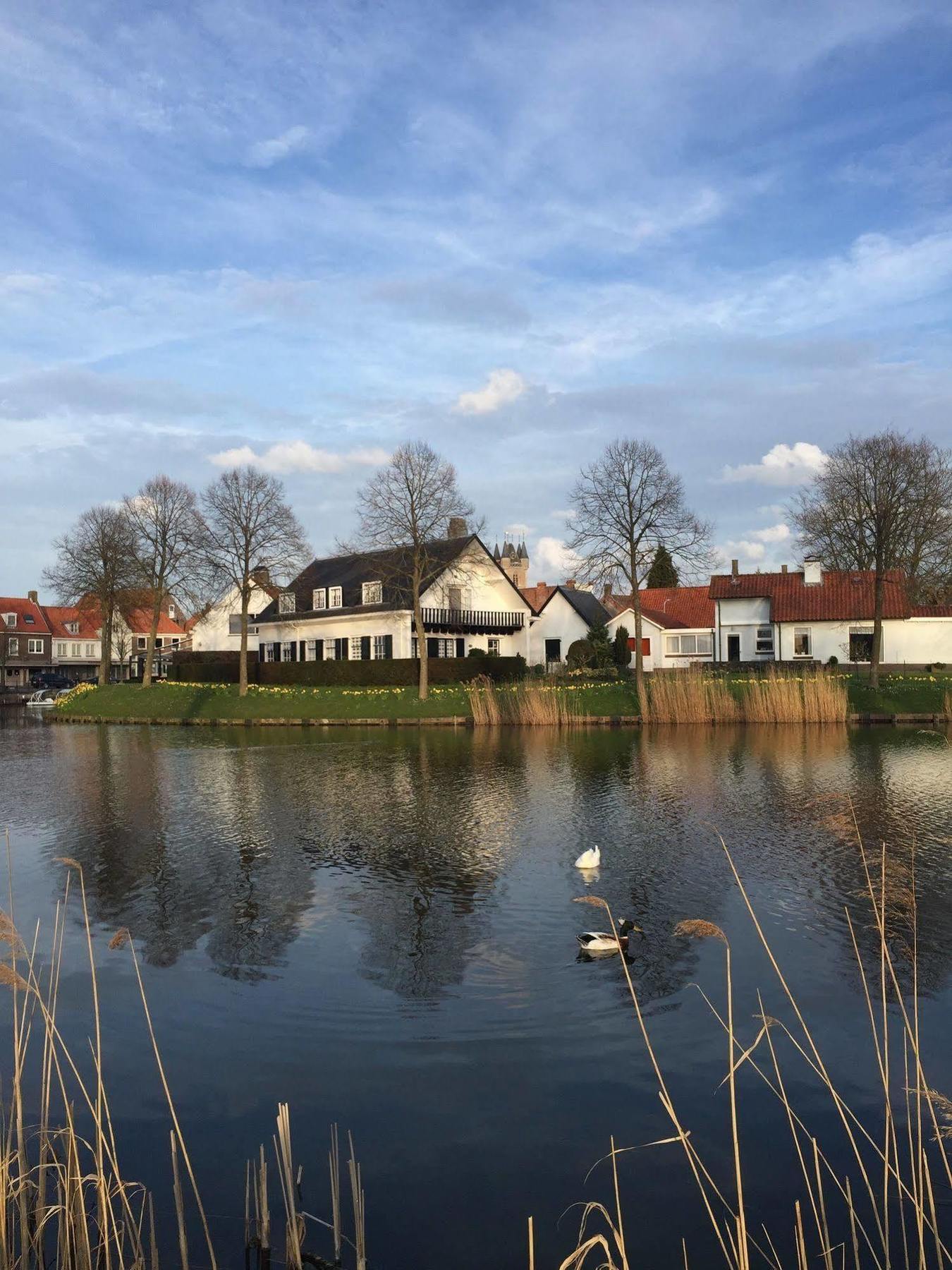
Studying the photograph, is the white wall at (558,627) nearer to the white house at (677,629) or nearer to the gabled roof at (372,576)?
the white house at (677,629)

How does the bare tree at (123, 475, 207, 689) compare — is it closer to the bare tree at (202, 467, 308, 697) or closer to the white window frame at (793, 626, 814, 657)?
the bare tree at (202, 467, 308, 697)

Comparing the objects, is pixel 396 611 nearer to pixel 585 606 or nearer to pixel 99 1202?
pixel 585 606

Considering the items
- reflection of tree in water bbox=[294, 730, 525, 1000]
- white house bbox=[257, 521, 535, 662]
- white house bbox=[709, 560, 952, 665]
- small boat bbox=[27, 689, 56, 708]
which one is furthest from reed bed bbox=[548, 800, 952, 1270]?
small boat bbox=[27, 689, 56, 708]

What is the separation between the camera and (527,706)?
3453 cm

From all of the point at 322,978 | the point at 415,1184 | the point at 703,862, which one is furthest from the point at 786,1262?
the point at 703,862

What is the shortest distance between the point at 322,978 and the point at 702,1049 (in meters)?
3.19

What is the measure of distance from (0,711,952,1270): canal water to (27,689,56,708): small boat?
46.6 m

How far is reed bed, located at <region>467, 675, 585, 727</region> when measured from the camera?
112ft

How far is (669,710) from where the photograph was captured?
3328 cm

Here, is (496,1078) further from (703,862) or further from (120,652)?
(120,652)

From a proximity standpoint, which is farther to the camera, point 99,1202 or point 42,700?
point 42,700

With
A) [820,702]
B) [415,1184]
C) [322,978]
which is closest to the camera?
[415,1184]

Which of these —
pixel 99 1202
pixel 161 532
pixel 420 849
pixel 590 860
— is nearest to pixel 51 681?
pixel 161 532

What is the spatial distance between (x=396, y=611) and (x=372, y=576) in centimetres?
575
